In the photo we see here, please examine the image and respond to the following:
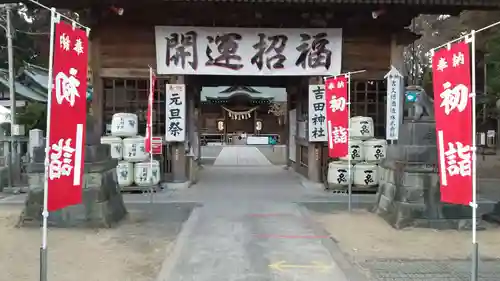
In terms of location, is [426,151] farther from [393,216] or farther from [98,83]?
[98,83]

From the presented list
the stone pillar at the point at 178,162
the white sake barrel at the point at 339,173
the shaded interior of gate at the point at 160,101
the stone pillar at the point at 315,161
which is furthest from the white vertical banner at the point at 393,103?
the stone pillar at the point at 178,162

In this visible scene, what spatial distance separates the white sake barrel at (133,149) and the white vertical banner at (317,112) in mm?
4551

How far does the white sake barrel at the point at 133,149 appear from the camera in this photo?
13.0 m

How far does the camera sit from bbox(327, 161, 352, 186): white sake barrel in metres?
12.9

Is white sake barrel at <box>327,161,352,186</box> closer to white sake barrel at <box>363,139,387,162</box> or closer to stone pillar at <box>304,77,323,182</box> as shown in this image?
white sake barrel at <box>363,139,387,162</box>

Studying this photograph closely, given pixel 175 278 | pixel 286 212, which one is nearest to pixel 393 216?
pixel 286 212

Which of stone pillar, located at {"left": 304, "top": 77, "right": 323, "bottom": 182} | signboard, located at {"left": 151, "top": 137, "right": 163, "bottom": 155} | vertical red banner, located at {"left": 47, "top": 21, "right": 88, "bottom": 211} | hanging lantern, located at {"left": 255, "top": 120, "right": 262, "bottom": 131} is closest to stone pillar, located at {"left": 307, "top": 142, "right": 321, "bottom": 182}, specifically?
stone pillar, located at {"left": 304, "top": 77, "right": 323, "bottom": 182}

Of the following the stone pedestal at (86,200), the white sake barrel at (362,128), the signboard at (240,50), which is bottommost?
the stone pedestal at (86,200)

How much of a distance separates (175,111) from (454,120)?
28.3ft

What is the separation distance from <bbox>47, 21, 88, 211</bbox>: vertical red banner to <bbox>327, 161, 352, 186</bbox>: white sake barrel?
8.07 metres

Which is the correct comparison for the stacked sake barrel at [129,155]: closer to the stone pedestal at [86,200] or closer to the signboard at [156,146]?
the signboard at [156,146]

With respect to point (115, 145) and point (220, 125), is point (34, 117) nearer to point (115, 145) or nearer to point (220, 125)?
point (115, 145)

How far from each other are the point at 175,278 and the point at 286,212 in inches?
188

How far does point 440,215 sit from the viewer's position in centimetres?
873
